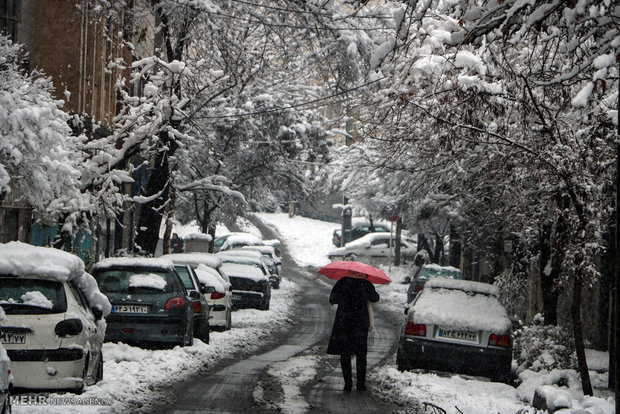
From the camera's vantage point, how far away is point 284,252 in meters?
63.1

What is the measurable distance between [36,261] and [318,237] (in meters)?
60.4

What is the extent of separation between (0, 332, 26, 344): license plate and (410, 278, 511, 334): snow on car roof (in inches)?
256

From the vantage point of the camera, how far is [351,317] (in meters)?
12.7

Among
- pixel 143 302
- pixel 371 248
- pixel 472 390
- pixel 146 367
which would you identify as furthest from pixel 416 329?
pixel 371 248

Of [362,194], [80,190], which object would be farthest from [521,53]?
[362,194]

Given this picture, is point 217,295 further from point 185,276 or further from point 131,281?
point 131,281

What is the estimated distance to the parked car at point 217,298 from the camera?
63.9 feet

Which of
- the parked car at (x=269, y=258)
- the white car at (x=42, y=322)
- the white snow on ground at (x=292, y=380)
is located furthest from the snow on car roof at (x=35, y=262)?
the parked car at (x=269, y=258)

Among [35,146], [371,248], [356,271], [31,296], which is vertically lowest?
[371,248]

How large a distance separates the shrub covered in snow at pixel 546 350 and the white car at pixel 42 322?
7.60 metres

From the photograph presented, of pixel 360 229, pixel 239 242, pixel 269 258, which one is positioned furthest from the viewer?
pixel 360 229

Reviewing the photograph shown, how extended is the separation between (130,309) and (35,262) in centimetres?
497

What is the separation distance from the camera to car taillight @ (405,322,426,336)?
1401 centimetres

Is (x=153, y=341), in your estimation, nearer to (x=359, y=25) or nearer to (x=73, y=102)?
(x=359, y=25)
